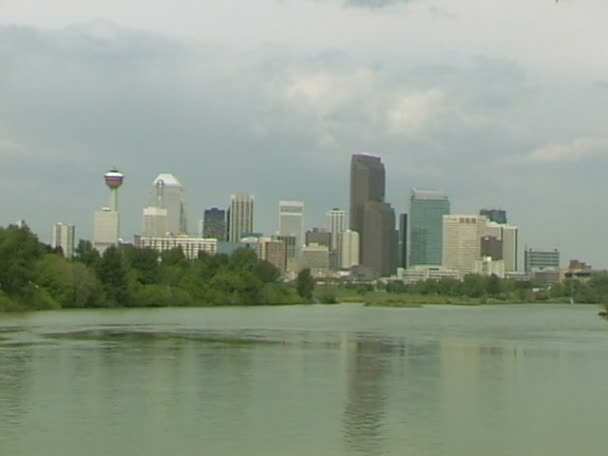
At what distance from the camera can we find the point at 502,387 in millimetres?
29203

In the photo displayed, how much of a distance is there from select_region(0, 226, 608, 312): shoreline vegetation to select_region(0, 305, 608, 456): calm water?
31541 millimetres

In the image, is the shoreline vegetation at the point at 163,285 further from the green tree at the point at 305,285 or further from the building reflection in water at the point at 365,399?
the building reflection in water at the point at 365,399

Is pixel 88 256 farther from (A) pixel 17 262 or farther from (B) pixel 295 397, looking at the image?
(B) pixel 295 397

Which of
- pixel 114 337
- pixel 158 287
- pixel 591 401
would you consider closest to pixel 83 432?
pixel 591 401

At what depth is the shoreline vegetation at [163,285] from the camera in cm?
7838

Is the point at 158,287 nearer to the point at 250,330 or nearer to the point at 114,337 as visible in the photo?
the point at 250,330

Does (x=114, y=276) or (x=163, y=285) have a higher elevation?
(x=114, y=276)

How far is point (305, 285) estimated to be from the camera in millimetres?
133250

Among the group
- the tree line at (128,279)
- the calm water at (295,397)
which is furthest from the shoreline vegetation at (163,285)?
the calm water at (295,397)

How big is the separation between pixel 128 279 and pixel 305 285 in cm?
4272

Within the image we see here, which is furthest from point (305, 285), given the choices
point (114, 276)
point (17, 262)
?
point (17, 262)

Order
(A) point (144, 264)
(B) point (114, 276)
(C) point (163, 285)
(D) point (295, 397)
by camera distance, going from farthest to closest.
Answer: (C) point (163, 285), (A) point (144, 264), (B) point (114, 276), (D) point (295, 397)

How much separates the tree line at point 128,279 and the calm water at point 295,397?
3098cm

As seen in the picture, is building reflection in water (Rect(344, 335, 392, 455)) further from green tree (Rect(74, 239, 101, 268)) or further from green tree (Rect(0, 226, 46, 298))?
green tree (Rect(74, 239, 101, 268))
